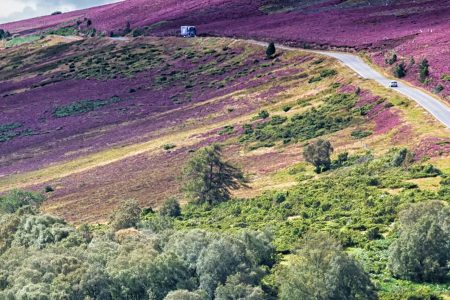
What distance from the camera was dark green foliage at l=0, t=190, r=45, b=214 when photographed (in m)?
76.8

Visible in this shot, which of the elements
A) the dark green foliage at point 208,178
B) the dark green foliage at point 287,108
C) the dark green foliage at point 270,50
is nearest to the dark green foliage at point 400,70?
the dark green foliage at point 287,108

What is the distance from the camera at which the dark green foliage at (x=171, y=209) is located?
73.4m

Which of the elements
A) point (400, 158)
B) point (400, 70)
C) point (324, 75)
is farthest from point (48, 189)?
point (400, 70)

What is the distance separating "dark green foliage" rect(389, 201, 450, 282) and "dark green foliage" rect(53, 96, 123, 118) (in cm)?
9065

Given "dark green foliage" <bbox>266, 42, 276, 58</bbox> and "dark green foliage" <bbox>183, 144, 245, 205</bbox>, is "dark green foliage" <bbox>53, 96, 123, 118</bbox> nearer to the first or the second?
"dark green foliage" <bbox>266, 42, 276, 58</bbox>

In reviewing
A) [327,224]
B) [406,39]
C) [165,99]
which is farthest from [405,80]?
[327,224]

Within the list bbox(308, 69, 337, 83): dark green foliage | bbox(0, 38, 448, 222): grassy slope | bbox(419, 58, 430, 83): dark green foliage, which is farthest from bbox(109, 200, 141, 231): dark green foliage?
bbox(308, 69, 337, 83): dark green foliage

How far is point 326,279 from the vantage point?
42531mm

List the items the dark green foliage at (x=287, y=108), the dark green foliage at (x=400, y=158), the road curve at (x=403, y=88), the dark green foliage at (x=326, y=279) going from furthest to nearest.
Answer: the dark green foliage at (x=287, y=108), the road curve at (x=403, y=88), the dark green foliage at (x=400, y=158), the dark green foliage at (x=326, y=279)

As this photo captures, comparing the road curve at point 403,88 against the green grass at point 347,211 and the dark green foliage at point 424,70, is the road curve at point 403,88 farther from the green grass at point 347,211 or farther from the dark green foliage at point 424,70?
the green grass at point 347,211

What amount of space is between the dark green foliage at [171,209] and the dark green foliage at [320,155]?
1358 cm

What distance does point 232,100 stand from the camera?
117250 mm

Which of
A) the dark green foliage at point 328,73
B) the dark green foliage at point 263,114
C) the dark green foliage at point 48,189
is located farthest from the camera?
the dark green foliage at point 328,73

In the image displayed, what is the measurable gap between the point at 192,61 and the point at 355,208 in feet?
283
